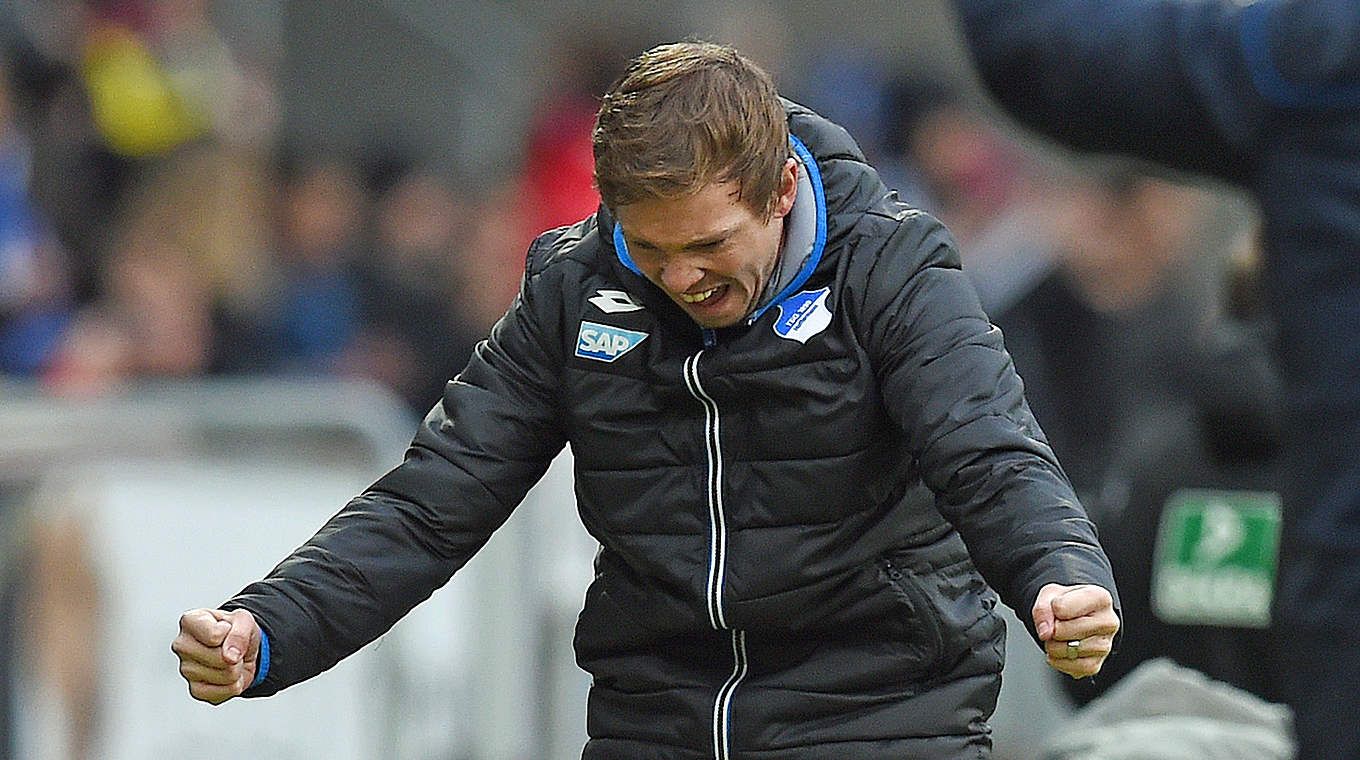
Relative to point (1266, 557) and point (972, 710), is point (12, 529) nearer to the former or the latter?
point (1266, 557)

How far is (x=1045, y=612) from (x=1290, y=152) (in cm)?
145

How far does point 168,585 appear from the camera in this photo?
23.4 ft

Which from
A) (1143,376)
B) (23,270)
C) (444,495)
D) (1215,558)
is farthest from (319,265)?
(444,495)

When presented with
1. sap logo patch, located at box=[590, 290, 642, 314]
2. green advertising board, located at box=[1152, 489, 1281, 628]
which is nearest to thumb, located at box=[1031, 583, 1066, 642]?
sap logo patch, located at box=[590, 290, 642, 314]

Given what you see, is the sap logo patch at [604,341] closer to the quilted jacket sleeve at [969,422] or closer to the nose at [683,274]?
the nose at [683,274]

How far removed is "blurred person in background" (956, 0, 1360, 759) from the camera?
4.23m

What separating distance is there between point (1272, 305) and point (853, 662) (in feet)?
3.88

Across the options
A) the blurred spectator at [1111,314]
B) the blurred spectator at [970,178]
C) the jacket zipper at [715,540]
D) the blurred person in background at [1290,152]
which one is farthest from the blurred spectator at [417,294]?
the jacket zipper at [715,540]

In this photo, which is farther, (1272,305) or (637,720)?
(1272,305)

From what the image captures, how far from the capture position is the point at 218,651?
11.4 feet

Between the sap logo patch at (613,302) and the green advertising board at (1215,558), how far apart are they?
98.7 inches

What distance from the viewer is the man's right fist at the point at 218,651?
347 centimetres

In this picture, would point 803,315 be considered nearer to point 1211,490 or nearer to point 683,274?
point 683,274

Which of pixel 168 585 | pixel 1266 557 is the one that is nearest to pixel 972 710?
pixel 1266 557
